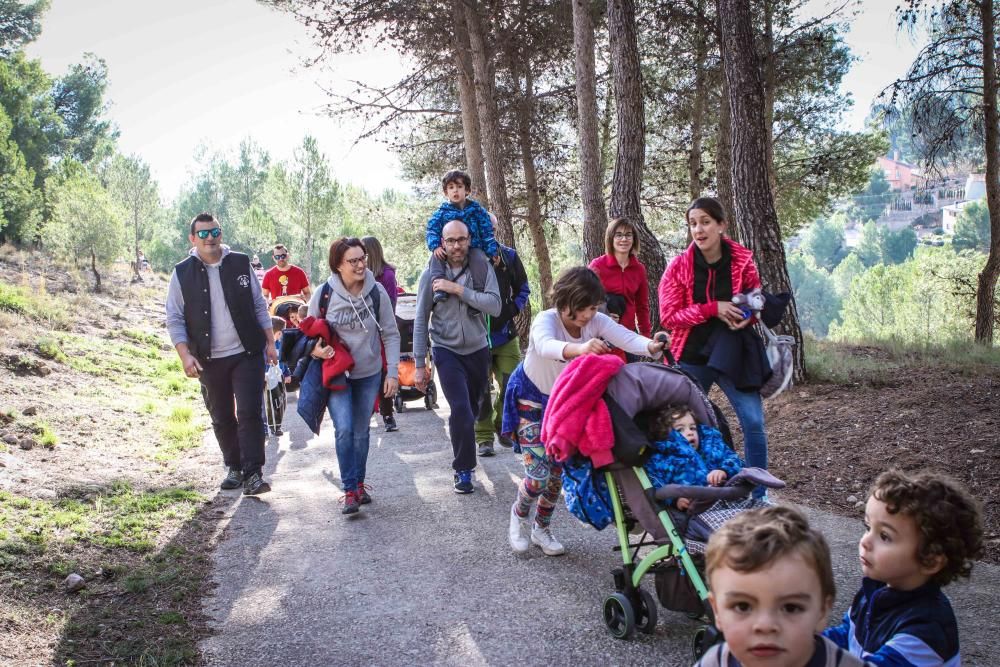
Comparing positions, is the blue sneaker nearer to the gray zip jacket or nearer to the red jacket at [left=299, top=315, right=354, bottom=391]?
the gray zip jacket

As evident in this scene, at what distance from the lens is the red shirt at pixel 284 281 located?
39.8 feet

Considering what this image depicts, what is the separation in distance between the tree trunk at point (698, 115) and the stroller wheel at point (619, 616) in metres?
14.4

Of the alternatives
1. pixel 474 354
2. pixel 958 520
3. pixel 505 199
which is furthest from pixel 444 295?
pixel 505 199

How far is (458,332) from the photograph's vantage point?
21.8ft

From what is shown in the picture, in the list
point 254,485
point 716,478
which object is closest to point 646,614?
point 716,478

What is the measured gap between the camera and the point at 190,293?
21.7 feet

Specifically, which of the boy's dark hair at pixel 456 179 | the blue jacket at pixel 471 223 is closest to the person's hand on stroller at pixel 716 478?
the blue jacket at pixel 471 223

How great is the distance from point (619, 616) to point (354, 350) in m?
3.23

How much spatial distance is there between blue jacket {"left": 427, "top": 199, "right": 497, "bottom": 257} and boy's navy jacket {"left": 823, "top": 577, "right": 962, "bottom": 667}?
16.4 feet

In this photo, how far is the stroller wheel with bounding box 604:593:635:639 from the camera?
3760 mm

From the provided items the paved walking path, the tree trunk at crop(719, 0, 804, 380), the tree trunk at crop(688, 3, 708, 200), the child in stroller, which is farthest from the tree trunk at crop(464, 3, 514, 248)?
the child in stroller

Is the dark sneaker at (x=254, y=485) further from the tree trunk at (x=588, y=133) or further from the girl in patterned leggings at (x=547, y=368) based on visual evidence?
the tree trunk at (x=588, y=133)

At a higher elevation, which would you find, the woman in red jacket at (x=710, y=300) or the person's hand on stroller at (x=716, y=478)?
the woman in red jacket at (x=710, y=300)

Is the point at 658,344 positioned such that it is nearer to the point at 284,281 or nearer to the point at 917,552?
the point at 917,552
